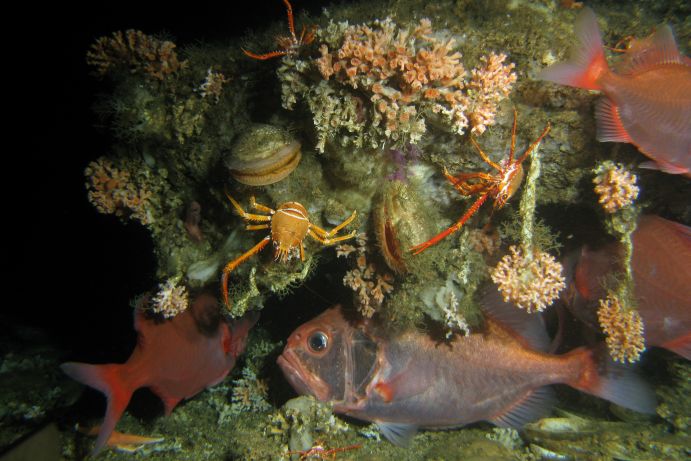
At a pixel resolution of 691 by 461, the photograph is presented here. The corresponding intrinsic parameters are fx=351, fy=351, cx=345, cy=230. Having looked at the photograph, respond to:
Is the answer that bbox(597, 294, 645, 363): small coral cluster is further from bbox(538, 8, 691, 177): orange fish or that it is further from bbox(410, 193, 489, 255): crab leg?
bbox(410, 193, 489, 255): crab leg

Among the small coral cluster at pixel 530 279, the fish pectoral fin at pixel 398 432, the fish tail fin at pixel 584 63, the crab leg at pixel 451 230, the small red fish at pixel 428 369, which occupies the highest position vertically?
the fish tail fin at pixel 584 63

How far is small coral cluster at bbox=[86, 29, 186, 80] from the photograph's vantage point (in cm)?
304

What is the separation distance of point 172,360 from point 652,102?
497 cm

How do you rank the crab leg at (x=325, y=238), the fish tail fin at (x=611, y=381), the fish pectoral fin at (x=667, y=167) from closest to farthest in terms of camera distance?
1. the fish pectoral fin at (x=667, y=167)
2. the crab leg at (x=325, y=238)
3. the fish tail fin at (x=611, y=381)

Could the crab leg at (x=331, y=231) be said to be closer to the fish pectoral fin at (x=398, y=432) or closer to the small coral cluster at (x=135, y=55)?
the small coral cluster at (x=135, y=55)

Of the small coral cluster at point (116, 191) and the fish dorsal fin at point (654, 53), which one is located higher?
the fish dorsal fin at point (654, 53)

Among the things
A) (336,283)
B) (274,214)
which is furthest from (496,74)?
(336,283)

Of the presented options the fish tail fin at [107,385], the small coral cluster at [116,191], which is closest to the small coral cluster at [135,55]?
the small coral cluster at [116,191]

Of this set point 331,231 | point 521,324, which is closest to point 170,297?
point 331,231

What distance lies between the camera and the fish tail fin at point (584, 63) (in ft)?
7.93

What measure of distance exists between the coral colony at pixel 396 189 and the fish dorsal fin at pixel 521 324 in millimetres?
54

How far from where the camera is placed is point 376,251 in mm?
3135

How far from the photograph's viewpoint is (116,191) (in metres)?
3.17

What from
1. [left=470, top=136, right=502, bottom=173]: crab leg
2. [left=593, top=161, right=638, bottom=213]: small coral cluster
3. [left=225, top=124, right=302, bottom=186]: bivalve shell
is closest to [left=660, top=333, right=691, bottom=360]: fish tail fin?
[left=593, top=161, right=638, bottom=213]: small coral cluster
